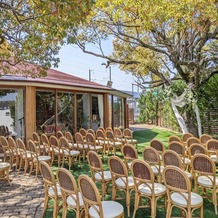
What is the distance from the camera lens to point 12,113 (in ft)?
31.3

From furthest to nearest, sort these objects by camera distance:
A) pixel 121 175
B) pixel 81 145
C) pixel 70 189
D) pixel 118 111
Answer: pixel 118 111, pixel 81 145, pixel 121 175, pixel 70 189

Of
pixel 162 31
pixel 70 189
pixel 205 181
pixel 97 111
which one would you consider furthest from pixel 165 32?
pixel 70 189

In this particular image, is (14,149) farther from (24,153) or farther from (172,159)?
(172,159)

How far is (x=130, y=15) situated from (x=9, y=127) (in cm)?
677

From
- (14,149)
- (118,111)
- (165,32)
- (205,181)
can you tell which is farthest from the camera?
(118,111)

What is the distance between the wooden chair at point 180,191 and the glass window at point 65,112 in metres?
8.08

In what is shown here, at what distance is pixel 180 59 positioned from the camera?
10.5 metres

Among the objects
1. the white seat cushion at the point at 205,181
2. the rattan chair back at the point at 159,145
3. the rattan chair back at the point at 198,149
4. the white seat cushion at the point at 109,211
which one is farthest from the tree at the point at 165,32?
the white seat cushion at the point at 109,211

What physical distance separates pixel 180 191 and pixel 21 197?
3344mm

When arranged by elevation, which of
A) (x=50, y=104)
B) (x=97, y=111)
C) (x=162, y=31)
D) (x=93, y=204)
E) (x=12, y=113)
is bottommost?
(x=93, y=204)

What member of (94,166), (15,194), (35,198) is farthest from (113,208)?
(15,194)

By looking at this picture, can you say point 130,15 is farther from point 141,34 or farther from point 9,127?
point 9,127

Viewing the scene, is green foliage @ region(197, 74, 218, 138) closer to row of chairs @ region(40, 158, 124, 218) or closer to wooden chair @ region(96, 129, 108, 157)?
wooden chair @ region(96, 129, 108, 157)

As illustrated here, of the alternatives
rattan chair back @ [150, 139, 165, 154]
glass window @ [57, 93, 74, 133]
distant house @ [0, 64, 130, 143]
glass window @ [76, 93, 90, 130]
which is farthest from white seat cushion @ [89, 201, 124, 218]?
glass window @ [76, 93, 90, 130]
